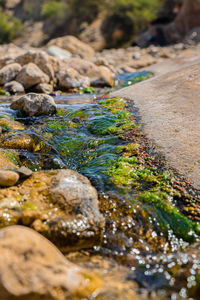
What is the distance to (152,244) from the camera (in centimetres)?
312

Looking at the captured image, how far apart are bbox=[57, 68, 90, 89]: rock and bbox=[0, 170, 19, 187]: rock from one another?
28.1 ft

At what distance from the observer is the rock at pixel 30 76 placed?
10.4 metres

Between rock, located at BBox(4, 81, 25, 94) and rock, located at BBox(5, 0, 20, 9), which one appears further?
rock, located at BBox(5, 0, 20, 9)

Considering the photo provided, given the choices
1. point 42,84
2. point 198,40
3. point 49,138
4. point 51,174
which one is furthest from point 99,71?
point 198,40

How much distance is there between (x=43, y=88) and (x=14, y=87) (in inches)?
44.7

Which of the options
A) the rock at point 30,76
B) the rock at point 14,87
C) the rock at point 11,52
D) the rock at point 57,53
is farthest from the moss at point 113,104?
the rock at point 57,53

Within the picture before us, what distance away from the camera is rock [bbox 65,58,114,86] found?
40.2 ft

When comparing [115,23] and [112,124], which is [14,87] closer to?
[112,124]

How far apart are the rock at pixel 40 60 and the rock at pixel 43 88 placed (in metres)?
0.98

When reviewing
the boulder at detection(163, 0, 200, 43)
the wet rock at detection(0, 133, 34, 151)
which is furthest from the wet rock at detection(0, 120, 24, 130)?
the boulder at detection(163, 0, 200, 43)

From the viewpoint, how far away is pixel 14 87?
402 inches

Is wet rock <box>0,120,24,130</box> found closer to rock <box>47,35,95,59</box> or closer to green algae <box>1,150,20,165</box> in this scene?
green algae <box>1,150,20,165</box>

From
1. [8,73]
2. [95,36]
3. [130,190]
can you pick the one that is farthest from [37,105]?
[95,36]

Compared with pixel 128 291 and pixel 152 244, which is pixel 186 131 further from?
pixel 128 291
